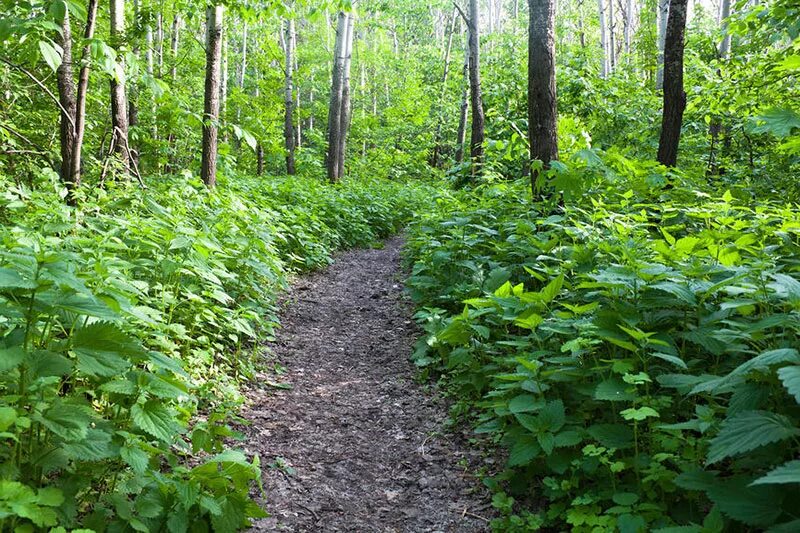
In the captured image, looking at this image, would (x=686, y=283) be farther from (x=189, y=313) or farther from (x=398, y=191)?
(x=398, y=191)

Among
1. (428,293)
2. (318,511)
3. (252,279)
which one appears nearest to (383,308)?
(428,293)

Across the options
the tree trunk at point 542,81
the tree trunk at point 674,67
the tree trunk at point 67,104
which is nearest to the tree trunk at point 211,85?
the tree trunk at point 67,104

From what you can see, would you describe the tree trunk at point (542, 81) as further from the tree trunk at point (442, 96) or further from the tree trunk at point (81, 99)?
the tree trunk at point (442, 96)

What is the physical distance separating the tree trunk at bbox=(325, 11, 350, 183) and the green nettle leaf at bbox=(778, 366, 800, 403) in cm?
1440

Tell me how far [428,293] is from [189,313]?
9.15 feet

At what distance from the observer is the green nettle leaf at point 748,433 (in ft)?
6.02

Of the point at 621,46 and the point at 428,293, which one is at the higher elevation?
the point at 621,46

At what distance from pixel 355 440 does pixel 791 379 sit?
2671 mm

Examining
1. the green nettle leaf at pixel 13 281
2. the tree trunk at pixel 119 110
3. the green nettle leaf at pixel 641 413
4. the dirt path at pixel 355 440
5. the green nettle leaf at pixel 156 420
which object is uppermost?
the tree trunk at pixel 119 110

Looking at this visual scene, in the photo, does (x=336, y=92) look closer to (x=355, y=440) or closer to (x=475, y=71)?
(x=475, y=71)

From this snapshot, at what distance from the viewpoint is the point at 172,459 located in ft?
8.50

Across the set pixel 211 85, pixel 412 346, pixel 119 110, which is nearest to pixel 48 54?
pixel 412 346

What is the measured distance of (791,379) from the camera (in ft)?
5.80

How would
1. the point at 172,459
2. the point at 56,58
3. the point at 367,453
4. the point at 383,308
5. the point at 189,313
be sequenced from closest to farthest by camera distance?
the point at 172,459
the point at 56,58
the point at 367,453
the point at 189,313
the point at 383,308
